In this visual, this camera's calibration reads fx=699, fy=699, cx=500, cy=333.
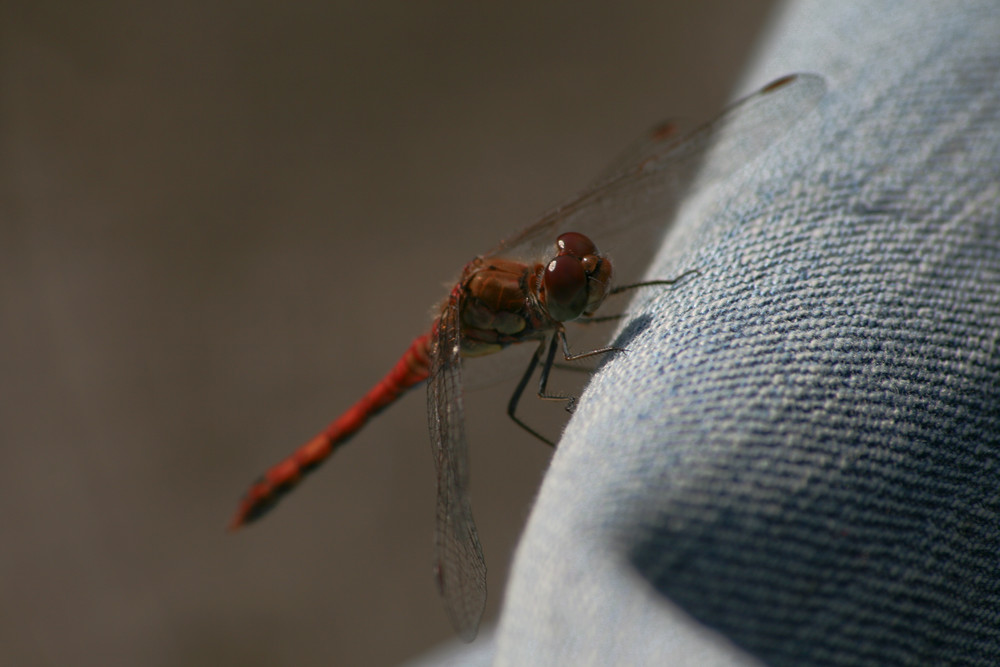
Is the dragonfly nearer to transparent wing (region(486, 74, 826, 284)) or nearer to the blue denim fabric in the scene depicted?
transparent wing (region(486, 74, 826, 284))

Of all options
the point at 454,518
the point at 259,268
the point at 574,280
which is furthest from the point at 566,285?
the point at 259,268

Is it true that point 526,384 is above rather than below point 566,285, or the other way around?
below

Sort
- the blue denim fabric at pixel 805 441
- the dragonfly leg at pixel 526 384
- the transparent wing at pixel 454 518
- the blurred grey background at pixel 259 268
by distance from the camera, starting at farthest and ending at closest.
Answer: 1. the blurred grey background at pixel 259 268
2. the dragonfly leg at pixel 526 384
3. the transparent wing at pixel 454 518
4. the blue denim fabric at pixel 805 441

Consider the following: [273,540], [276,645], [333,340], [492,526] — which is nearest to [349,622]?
[276,645]

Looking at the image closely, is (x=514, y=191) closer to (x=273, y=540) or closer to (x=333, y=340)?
(x=333, y=340)

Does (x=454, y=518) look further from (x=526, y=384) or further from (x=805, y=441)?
(x=805, y=441)

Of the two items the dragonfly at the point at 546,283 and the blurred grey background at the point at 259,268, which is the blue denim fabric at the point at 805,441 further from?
the blurred grey background at the point at 259,268

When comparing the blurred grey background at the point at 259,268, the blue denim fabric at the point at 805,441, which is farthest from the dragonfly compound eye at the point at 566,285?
the blurred grey background at the point at 259,268
